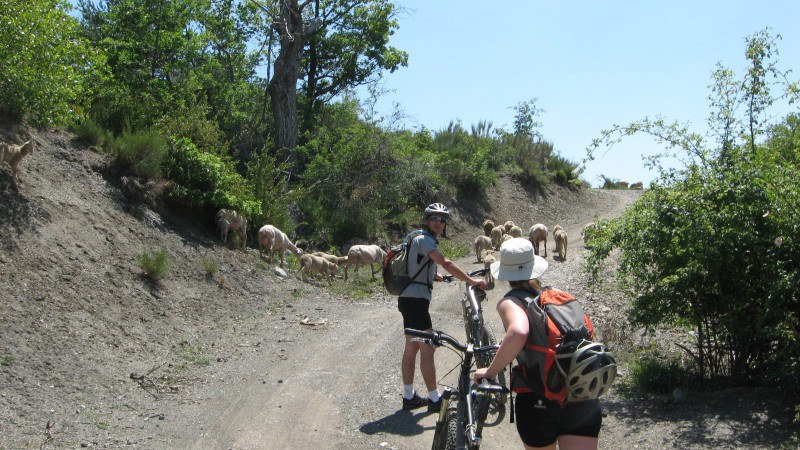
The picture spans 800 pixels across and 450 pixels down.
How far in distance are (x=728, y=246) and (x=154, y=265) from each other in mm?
8714

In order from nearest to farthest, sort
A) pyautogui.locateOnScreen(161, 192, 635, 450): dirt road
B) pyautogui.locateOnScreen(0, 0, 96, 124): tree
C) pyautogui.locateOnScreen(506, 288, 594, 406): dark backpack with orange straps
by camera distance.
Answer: pyautogui.locateOnScreen(506, 288, 594, 406): dark backpack with orange straps
pyautogui.locateOnScreen(161, 192, 635, 450): dirt road
pyautogui.locateOnScreen(0, 0, 96, 124): tree

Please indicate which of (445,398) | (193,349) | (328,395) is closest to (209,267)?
(193,349)

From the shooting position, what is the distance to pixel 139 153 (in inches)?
611

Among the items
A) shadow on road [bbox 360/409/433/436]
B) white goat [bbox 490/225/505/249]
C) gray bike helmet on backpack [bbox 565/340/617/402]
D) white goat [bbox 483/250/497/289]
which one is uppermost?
white goat [bbox 490/225/505/249]

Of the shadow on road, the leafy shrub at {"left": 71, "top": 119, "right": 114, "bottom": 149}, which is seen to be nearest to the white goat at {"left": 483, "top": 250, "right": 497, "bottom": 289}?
the shadow on road

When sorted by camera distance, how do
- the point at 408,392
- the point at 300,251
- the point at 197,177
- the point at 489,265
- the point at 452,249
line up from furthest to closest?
the point at 452,249, the point at 300,251, the point at 197,177, the point at 489,265, the point at 408,392

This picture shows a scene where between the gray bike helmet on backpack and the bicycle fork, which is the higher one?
the gray bike helmet on backpack

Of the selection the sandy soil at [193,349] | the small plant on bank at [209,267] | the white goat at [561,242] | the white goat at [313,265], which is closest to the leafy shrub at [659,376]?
the sandy soil at [193,349]

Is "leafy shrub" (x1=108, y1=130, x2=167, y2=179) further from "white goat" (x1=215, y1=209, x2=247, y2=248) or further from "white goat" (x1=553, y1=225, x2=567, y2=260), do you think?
"white goat" (x1=553, y1=225, x2=567, y2=260)

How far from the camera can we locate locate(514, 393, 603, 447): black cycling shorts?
14.5 feet

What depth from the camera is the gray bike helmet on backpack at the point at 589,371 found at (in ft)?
13.8

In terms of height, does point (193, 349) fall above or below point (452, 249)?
below

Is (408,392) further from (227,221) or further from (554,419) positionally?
(227,221)

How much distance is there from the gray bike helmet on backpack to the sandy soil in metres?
3.23
